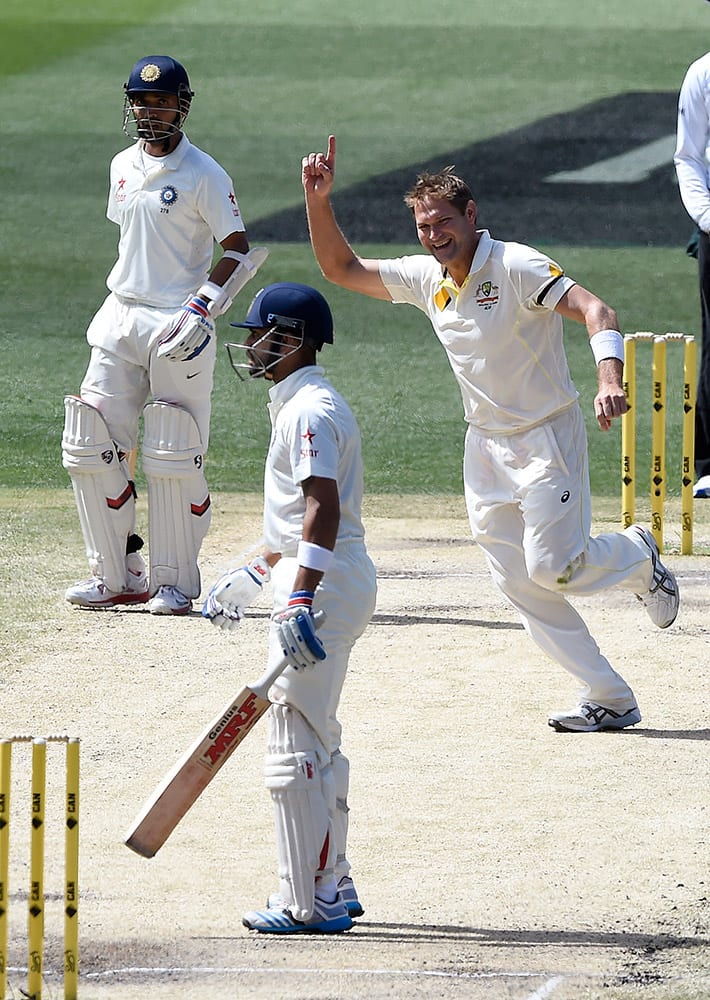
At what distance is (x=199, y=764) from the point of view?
17.3 feet

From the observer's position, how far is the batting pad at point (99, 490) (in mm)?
8984

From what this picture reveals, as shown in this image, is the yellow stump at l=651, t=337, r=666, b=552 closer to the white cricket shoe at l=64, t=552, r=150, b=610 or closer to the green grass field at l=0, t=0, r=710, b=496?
the green grass field at l=0, t=0, r=710, b=496

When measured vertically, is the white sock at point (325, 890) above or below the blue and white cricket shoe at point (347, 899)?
above

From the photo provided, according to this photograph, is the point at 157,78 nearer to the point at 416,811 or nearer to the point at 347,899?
the point at 416,811

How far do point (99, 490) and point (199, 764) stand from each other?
397cm

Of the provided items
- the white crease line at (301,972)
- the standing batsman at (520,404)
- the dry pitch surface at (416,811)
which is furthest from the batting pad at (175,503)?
the white crease line at (301,972)

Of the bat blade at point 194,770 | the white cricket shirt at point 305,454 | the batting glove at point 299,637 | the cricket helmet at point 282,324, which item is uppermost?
the cricket helmet at point 282,324

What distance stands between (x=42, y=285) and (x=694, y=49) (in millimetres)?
13506

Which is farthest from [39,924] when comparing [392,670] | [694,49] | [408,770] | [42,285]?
[694,49]

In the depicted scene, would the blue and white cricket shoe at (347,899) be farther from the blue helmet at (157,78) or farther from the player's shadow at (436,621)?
the blue helmet at (157,78)

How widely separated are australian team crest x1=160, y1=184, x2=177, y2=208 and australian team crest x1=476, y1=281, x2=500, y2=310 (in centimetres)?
225

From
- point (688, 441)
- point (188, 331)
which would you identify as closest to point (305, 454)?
point (188, 331)

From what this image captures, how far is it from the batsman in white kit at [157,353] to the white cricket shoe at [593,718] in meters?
2.33

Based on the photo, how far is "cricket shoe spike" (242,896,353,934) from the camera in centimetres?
535
